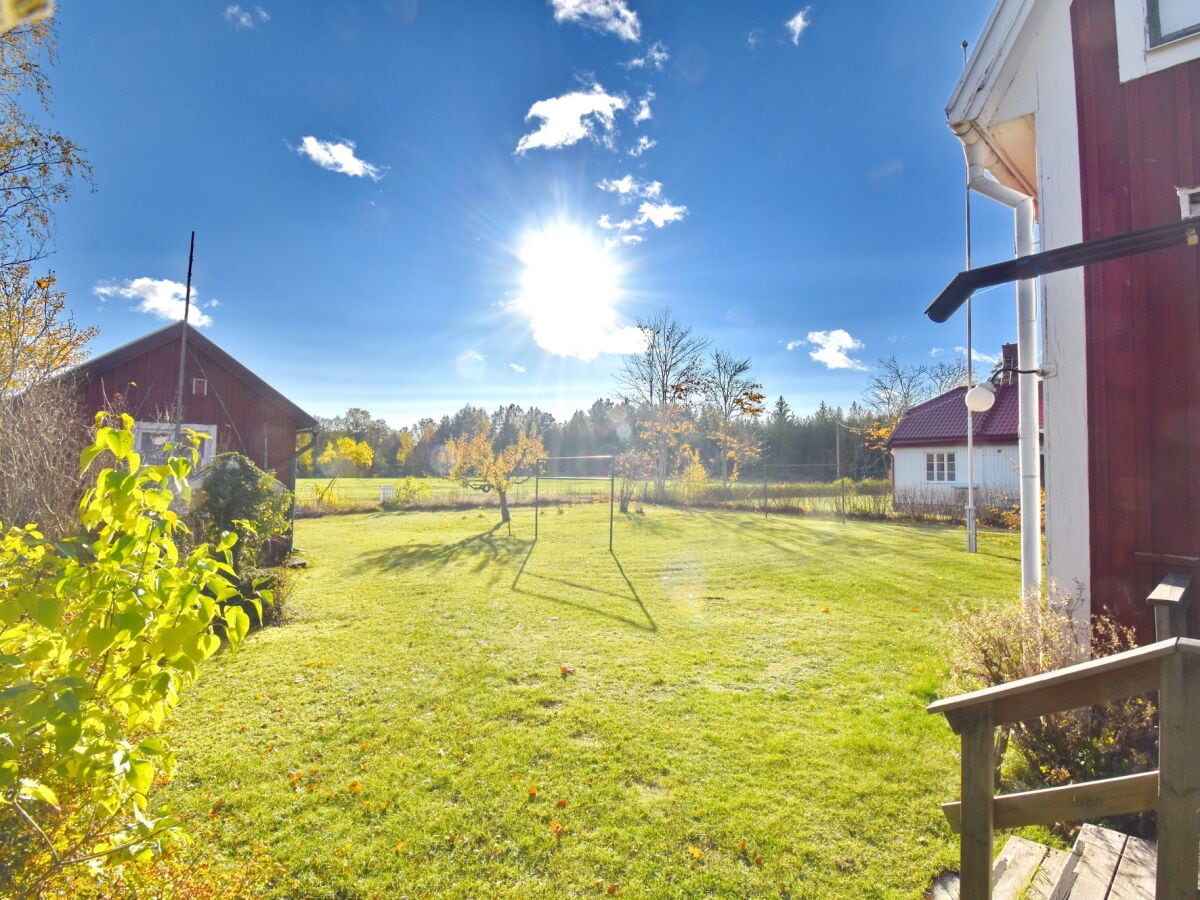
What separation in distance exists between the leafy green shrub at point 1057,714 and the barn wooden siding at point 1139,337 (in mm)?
292

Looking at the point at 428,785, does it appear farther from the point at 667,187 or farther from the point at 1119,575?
the point at 667,187

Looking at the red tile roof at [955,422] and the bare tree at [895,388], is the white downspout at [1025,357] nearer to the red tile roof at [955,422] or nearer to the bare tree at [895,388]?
the red tile roof at [955,422]

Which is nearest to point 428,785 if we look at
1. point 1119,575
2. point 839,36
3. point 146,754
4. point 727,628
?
point 146,754

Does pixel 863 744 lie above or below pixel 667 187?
below

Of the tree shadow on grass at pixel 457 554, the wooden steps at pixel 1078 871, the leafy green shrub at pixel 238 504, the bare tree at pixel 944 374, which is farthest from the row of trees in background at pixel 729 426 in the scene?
the wooden steps at pixel 1078 871

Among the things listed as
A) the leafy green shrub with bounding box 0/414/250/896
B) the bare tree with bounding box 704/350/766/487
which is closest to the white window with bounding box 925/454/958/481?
the bare tree with bounding box 704/350/766/487

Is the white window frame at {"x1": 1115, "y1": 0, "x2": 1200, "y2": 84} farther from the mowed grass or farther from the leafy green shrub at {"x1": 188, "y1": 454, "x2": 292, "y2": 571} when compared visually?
the leafy green shrub at {"x1": 188, "y1": 454, "x2": 292, "y2": 571}

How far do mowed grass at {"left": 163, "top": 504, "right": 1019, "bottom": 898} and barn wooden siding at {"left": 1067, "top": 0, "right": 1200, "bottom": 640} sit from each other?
166cm

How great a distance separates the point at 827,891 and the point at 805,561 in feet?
27.1

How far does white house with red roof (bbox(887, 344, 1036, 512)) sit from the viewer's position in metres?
16.4

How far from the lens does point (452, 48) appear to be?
6711 millimetres

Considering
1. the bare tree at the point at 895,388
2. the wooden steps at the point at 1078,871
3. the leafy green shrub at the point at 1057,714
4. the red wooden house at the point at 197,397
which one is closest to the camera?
the wooden steps at the point at 1078,871

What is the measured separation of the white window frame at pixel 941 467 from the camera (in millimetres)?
17906

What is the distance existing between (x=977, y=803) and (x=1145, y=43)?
14.4ft
